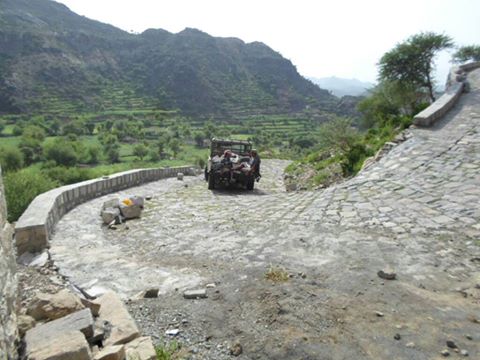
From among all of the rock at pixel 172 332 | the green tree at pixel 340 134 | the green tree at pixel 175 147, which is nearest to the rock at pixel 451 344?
the rock at pixel 172 332

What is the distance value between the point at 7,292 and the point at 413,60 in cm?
1892

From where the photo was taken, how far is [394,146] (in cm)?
993

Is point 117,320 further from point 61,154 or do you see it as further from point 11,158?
point 61,154

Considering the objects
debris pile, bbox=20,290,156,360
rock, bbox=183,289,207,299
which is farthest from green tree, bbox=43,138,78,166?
debris pile, bbox=20,290,156,360

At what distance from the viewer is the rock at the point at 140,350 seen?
256 centimetres

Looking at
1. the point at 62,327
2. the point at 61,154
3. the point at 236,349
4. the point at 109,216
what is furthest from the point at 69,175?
the point at 236,349

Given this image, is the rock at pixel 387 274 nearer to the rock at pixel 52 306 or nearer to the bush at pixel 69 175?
the rock at pixel 52 306

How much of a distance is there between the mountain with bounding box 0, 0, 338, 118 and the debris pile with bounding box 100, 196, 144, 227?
10108cm

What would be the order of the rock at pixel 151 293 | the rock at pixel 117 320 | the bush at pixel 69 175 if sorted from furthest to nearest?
the bush at pixel 69 175 < the rock at pixel 151 293 < the rock at pixel 117 320

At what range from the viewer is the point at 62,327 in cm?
262

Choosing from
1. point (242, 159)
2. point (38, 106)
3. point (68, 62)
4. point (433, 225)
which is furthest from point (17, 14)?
point (433, 225)

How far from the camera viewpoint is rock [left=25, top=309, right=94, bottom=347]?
2504 mm

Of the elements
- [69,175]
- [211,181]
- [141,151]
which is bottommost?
[141,151]

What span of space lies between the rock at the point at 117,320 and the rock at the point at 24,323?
0.53m
